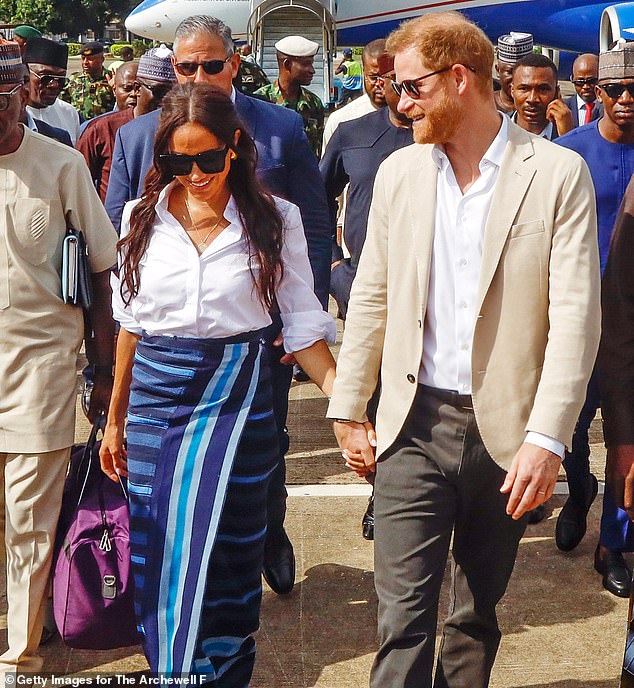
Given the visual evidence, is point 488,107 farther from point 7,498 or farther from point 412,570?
point 7,498

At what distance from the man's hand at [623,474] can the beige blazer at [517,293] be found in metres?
0.47

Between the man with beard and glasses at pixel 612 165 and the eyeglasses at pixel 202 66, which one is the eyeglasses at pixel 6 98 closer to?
the eyeglasses at pixel 202 66

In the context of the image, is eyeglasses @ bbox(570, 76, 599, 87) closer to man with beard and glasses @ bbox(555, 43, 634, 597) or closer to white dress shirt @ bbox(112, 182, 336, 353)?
man with beard and glasses @ bbox(555, 43, 634, 597)

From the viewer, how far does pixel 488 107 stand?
2824mm

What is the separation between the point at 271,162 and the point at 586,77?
4.90 meters

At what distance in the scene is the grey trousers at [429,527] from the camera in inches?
112

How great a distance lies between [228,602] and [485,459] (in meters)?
0.92

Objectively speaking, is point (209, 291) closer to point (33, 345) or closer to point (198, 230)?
point (198, 230)

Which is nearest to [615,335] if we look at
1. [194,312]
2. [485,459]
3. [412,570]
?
[485,459]

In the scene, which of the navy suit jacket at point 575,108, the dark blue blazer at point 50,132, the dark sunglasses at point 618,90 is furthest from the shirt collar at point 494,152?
the navy suit jacket at point 575,108

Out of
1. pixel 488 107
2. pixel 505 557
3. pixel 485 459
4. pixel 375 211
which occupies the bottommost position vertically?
pixel 505 557

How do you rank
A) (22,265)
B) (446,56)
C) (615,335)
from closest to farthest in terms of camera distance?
(446,56) < (615,335) < (22,265)

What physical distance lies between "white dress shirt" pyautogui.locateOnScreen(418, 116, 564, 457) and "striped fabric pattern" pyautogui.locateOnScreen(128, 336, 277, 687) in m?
0.59

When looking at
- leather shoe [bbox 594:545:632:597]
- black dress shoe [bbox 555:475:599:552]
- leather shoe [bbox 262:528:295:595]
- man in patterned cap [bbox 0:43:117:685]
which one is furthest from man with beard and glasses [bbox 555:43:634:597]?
man in patterned cap [bbox 0:43:117:685]
